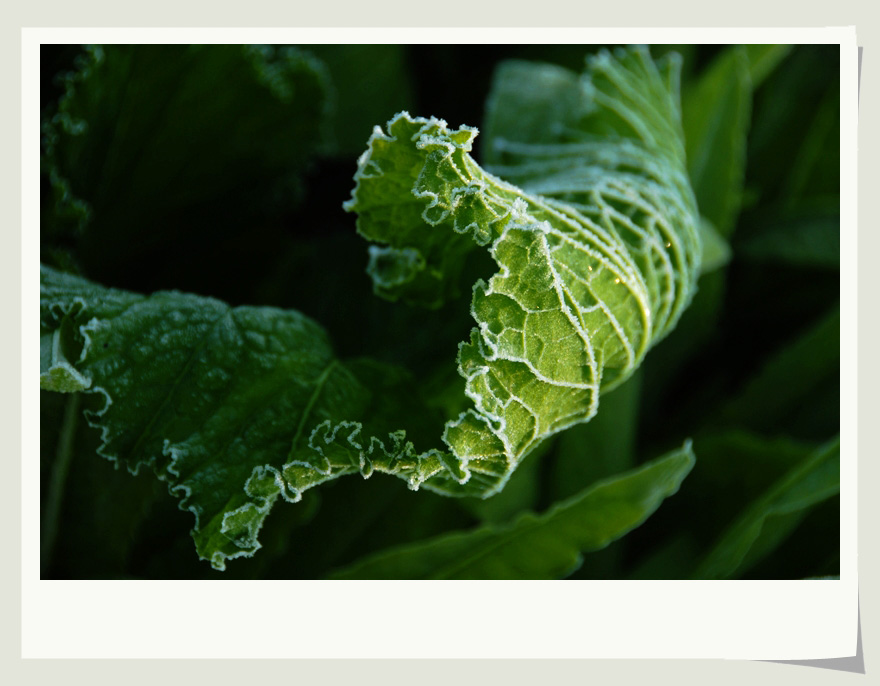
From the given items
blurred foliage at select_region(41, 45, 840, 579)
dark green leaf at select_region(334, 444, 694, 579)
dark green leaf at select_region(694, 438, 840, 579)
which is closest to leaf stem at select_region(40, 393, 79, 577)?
blurred foliage at select_region(41, 45, 840, 579)

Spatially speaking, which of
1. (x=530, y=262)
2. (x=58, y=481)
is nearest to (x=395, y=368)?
(x=530, y=262)

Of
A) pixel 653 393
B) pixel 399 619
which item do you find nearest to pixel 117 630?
pixel 399 619

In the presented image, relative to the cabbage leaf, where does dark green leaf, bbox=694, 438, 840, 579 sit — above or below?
below

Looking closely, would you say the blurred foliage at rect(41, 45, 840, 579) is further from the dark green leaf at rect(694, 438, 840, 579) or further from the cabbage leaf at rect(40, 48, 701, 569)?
the cabbage leaf at rect(40, 48, 701, 569)

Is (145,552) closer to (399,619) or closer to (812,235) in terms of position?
(399,619)

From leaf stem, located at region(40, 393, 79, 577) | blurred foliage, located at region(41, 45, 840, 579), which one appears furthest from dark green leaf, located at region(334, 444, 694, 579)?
leaf stem, located at region(40, 393, 79, 577)

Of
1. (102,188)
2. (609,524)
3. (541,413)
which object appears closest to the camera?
(541,413)

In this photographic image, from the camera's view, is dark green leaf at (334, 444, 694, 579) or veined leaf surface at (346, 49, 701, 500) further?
dark green leaf at (334, 444, 694, 579)

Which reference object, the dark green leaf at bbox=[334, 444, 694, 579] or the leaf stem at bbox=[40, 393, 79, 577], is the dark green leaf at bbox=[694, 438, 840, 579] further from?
the leaf stem at bbox=[40, 393, 79, 577]
